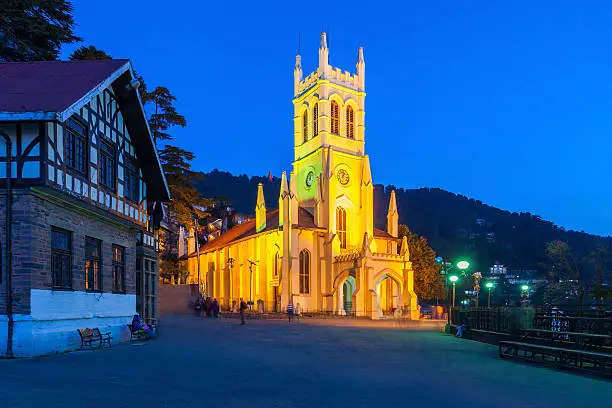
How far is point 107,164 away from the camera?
1942cm

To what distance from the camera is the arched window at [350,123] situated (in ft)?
216

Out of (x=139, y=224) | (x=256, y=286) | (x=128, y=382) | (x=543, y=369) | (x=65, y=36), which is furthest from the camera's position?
(x=256, y=286)

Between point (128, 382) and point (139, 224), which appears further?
point (139, 224)

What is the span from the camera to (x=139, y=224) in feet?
72.3

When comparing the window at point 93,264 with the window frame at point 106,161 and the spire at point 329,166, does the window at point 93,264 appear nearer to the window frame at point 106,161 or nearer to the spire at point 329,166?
the window frame at point 106,161

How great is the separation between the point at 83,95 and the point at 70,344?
23.2ft

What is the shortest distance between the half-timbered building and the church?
34936 mm

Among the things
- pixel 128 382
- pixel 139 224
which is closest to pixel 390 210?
pixel 139 224

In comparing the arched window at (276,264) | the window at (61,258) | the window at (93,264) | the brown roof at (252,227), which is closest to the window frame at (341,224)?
the brown roof at (252,227)

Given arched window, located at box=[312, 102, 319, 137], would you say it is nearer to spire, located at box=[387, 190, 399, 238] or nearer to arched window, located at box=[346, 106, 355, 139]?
arched window, located at box=[346, 106, 355, 139]

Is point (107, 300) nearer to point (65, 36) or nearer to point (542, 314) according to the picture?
point (542, 314)

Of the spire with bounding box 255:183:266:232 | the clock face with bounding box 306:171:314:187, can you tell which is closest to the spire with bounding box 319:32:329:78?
the clock face with bounding box 306:171:314:187

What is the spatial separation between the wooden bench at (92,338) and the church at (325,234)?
36648 millimetres

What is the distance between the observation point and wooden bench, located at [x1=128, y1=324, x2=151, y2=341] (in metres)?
20.1
